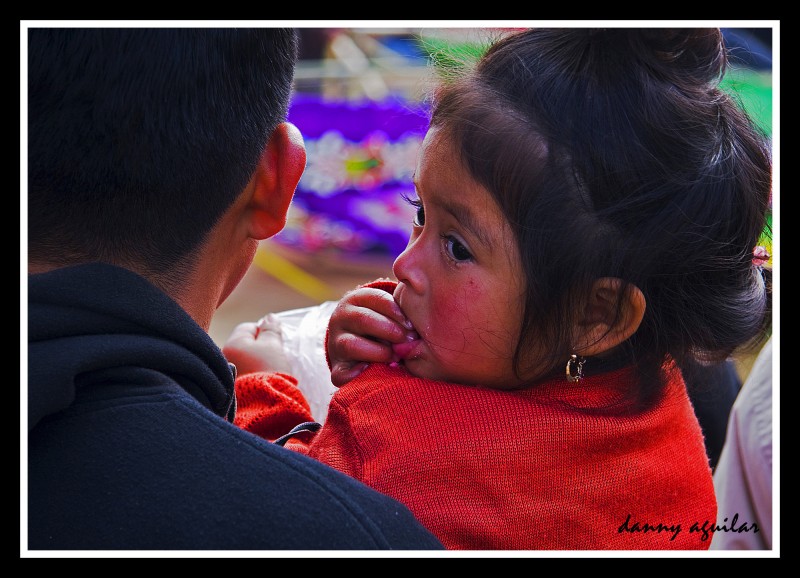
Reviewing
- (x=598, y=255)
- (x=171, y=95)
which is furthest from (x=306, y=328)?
(x=171, y=95)

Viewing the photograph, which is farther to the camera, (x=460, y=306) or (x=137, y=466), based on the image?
(x=460, y=306)

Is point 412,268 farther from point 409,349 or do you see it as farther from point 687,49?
point 687,49

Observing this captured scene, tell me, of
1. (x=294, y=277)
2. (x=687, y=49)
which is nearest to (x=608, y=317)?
(x=687, y=49)

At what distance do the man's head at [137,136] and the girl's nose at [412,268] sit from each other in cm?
39

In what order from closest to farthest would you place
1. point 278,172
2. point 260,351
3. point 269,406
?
1. point 278,172
2. point 269,406
3. point 260,351

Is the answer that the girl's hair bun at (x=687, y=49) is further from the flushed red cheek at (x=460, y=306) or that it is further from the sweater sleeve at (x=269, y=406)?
the sweater sleeve at (x=269, y=406)

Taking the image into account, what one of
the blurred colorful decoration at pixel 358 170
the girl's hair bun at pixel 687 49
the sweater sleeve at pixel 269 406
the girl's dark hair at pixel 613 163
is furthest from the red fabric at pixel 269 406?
the blurred colorful decoration at pixel 358 170

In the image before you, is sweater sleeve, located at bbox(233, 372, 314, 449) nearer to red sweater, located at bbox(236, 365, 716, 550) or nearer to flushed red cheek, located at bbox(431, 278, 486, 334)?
red sweater, located at bbox(236, 365, 716, 550)

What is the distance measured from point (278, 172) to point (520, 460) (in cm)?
63

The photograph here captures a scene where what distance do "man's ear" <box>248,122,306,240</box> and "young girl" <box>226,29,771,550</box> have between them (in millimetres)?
290

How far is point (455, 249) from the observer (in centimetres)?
150

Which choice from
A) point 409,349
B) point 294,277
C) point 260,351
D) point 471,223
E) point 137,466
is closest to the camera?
point 137,466

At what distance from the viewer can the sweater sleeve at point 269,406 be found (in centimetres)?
170

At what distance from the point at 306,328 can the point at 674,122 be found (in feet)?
3.46
